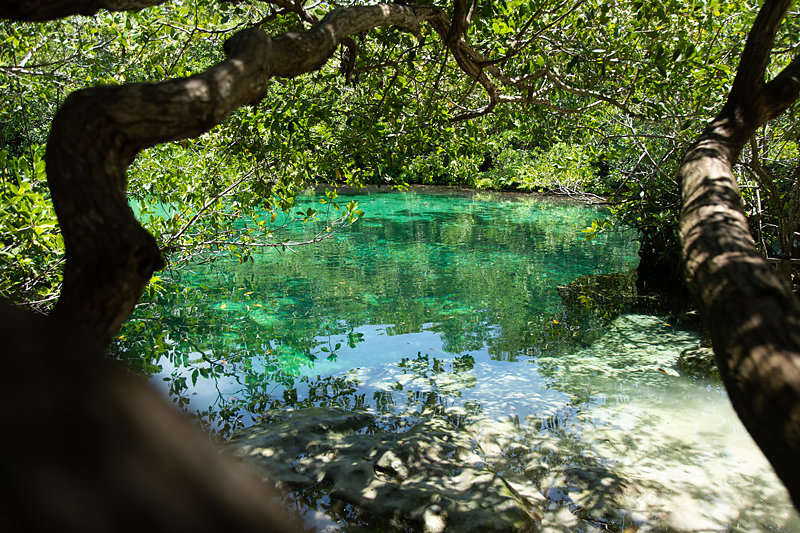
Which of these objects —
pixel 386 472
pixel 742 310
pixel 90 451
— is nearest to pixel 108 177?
pixel 90 451

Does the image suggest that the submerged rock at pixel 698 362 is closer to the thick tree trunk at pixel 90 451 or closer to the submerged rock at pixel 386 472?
the submerged rock at pixel 386 472

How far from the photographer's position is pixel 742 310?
134cm

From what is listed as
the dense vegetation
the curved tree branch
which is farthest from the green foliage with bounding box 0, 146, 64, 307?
the curved tree branch

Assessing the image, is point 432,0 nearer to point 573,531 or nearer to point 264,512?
point 573,531

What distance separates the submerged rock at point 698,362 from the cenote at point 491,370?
0.18 meters

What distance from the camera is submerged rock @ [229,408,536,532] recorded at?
3.80 m

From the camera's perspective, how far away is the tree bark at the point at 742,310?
115cm

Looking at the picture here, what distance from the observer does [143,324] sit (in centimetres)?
907

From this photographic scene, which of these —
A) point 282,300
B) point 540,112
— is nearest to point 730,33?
point 540,112

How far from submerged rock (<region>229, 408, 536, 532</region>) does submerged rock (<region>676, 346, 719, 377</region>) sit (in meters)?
3.52

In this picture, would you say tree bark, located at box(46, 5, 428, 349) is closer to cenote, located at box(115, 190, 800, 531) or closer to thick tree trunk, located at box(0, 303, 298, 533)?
cenote, located at box(115, 190, 800, 531)

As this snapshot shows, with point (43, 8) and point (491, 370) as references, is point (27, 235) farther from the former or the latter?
point (491, 370)

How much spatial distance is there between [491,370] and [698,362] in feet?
8.50

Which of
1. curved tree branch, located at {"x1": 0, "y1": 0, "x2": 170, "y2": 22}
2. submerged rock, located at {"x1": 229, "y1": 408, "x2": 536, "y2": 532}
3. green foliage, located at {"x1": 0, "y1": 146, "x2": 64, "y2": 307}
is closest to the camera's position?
curved tree branch, located at {"x1": 0, "y1": 0, "x2": 170, "y2": 22}
